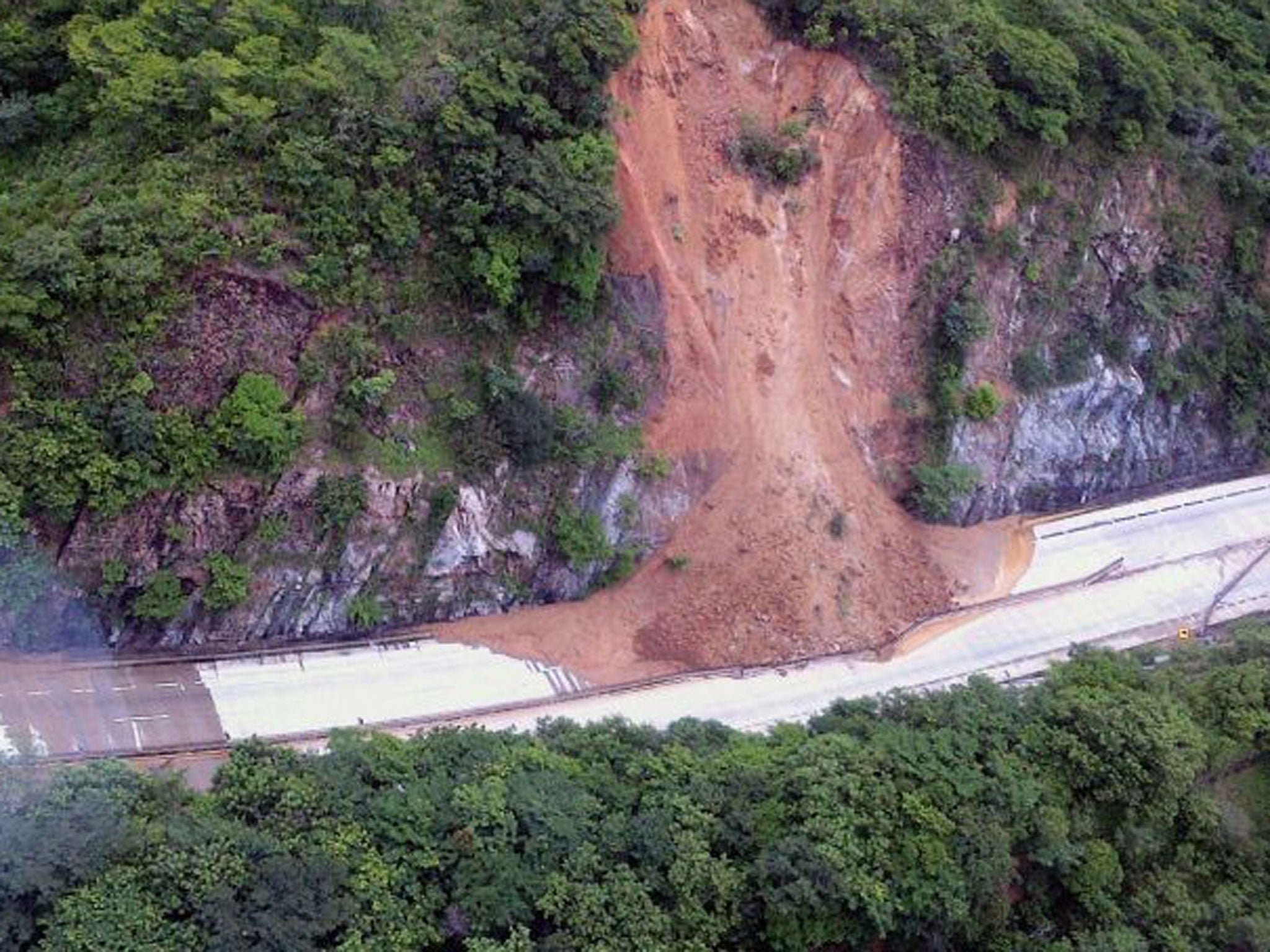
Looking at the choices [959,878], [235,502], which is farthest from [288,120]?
[959,878]

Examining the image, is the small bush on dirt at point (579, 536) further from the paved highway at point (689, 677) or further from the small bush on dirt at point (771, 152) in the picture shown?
the small bush on dirt at point (771, 152)

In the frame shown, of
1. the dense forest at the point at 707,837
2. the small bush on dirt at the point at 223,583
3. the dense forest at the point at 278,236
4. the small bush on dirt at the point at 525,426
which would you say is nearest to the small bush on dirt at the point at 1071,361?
the dense forest at the point at 707,837

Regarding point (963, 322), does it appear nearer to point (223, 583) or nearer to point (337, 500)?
point (337, 500)

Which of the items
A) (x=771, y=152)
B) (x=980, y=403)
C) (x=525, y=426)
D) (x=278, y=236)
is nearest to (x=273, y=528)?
(x=525, y=426)

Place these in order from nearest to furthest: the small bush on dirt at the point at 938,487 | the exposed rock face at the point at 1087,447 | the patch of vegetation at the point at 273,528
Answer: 1. the patch of vegetation at the point at 273,528
2. the small bush on dirt at the point at 938,487
3. the exposed rock face at the point at 1087,447

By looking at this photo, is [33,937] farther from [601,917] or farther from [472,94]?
[472,94]

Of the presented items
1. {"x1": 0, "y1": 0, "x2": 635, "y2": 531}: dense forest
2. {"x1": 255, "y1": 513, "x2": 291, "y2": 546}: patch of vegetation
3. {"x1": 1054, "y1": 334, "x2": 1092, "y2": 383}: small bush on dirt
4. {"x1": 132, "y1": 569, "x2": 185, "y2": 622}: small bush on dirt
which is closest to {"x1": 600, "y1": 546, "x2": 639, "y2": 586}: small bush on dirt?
{"x1": 0, "y1": 0, "x2": 635, "y2": 531}: dense forest
